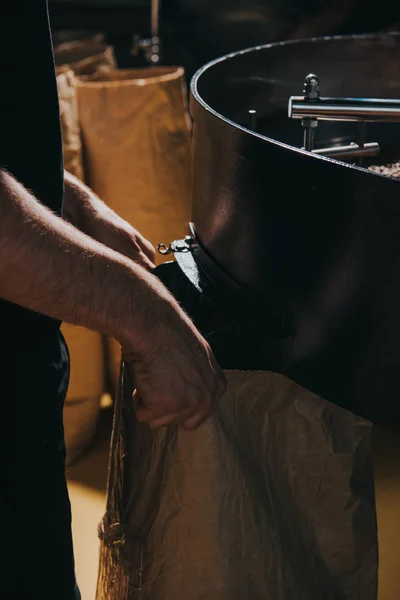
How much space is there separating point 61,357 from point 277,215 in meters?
0.31

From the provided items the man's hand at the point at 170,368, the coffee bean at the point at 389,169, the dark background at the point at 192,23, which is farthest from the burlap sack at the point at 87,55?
the man's hand at the point at 170,368

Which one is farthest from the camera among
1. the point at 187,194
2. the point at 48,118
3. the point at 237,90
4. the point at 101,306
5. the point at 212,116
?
the point at 187,194

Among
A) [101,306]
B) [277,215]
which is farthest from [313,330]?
[101,306]

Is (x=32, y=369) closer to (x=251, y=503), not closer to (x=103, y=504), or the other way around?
(x=251, y=503)

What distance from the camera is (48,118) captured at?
0.95 m

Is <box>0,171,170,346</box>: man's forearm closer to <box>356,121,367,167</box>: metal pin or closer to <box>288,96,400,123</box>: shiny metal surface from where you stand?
<box>288,96,400,123</box>: shiny metal surface

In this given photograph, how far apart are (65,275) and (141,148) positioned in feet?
4.04

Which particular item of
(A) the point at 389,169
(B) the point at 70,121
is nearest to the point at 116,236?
(A) the point at 389,169

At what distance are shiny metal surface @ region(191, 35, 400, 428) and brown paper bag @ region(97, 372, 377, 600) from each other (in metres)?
0.08

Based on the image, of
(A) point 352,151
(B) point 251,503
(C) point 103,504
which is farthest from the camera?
(C) point 103,504

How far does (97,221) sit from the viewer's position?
116 centimetres

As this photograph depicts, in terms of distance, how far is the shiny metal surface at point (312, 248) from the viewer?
904 mm

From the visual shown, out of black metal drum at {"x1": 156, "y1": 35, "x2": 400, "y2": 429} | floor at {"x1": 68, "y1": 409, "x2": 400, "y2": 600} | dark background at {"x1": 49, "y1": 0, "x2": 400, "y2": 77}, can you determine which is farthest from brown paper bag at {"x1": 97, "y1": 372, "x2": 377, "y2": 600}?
dark background at {"x1": 49, "y1": 0, "x2": 400, "y2": 77}

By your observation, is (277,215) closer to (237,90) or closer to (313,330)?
(313,330)
